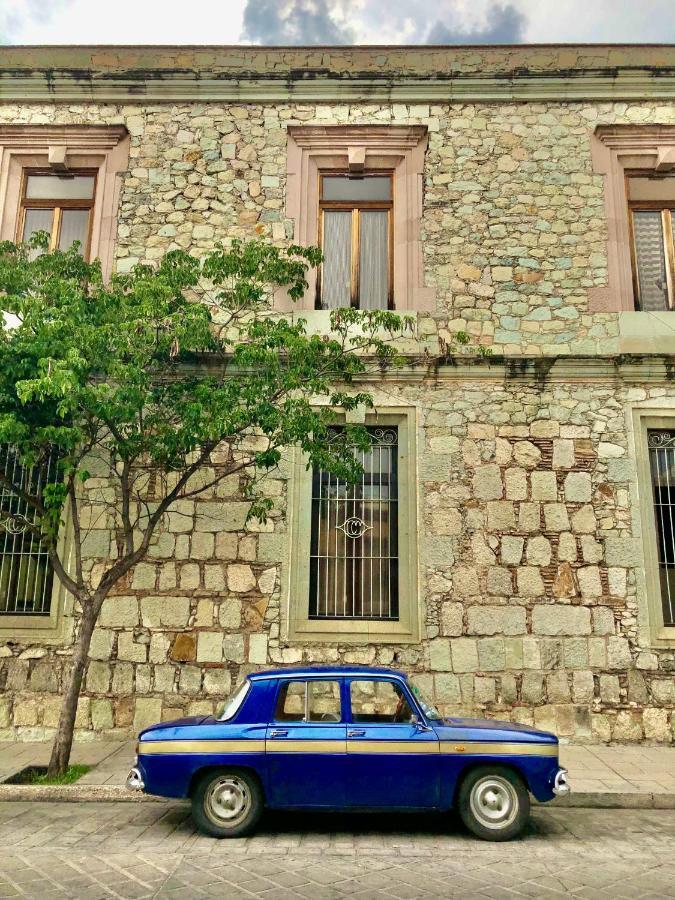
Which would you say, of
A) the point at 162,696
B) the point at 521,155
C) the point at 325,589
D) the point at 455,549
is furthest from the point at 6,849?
the point at 521,155

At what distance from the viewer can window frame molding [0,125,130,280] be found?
1061cm

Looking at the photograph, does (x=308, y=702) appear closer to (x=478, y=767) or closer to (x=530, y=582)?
(x=478, y=767)

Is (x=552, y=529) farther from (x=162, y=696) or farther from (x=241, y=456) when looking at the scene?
(x=162, y=696)

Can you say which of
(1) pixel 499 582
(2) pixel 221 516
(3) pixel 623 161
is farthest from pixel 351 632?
(3) pixel 623 161

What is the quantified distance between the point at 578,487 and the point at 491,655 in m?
2.54

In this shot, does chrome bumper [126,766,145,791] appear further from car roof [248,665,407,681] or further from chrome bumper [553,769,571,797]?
chrome bumper [553,769,571,797]

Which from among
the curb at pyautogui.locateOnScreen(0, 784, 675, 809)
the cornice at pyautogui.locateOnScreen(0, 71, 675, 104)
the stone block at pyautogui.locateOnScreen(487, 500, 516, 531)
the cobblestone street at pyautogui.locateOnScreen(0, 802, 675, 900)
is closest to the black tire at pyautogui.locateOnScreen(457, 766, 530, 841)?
the cobblestone street at pyautogui.locateOnScreen(0, 802, 675, 900)

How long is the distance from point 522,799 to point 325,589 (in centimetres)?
421

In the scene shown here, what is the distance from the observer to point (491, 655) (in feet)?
29.1

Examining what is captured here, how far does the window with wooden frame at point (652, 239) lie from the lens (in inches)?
404

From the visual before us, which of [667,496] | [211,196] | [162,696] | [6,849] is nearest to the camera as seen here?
[6,849]

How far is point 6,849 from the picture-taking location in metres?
5.25

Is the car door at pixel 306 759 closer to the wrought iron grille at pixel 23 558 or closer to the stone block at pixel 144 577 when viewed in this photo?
the stone block at pixel 144 577

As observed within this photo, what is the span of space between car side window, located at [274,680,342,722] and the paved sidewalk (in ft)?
7.18
